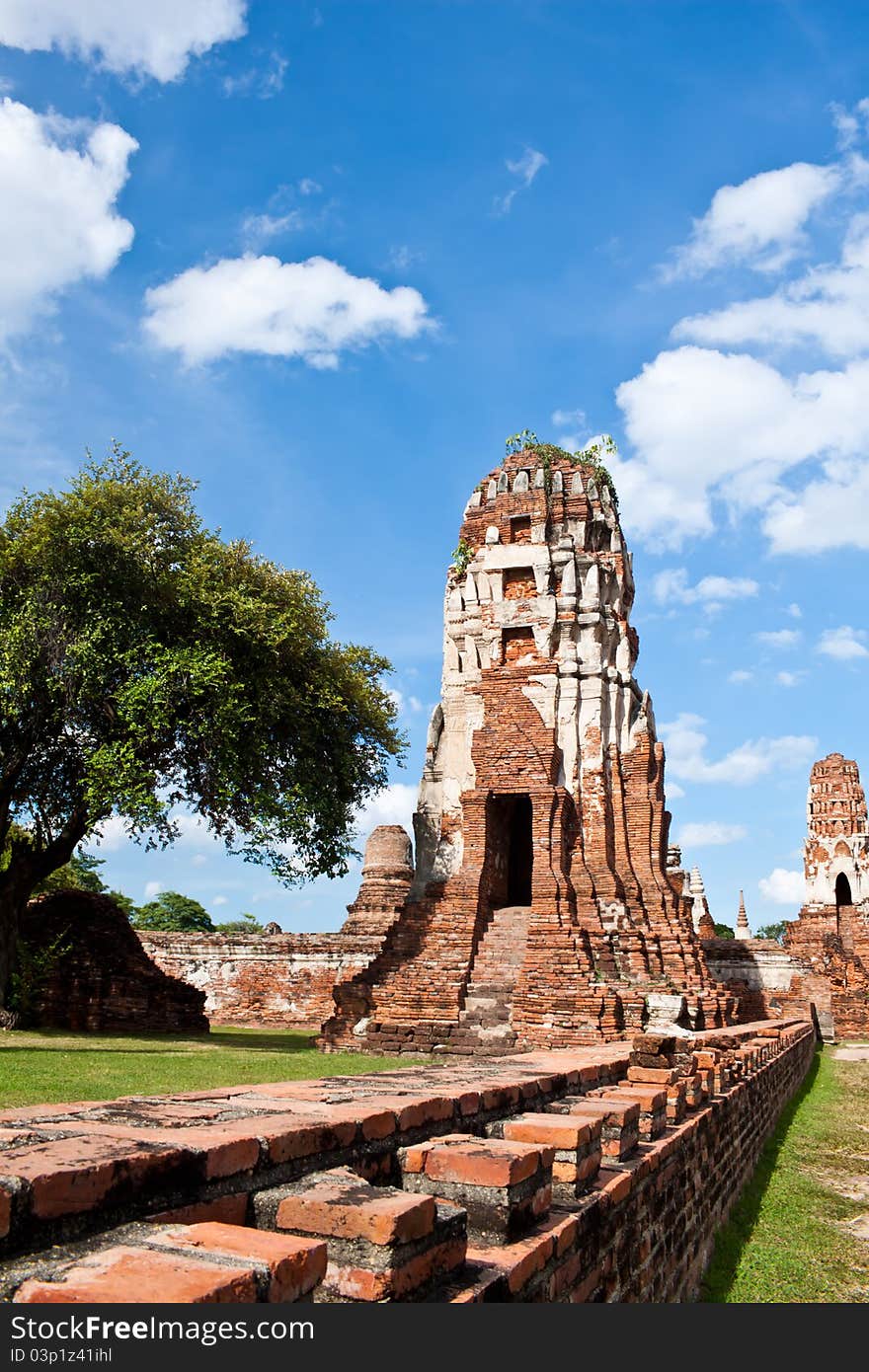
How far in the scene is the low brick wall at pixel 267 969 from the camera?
70.6 feet

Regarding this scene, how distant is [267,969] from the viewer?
72.2 ft

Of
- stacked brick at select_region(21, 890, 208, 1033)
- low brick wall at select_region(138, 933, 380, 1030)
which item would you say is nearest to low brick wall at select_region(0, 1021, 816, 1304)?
stacked brick at select_region(21, 890, 208, 1033)

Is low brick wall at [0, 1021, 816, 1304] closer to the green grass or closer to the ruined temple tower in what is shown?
the green grass

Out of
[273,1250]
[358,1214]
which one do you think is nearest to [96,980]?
[358,1214]

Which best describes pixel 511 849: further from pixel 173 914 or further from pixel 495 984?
pixel 173 914

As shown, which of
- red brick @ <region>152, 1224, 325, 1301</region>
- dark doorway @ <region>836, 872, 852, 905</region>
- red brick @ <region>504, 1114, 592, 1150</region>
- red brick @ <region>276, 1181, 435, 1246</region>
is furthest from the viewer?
dark doorway @ <region>836, 872, 852, 905</region>

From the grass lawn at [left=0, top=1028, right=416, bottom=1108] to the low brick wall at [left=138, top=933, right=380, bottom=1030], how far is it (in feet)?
19.0

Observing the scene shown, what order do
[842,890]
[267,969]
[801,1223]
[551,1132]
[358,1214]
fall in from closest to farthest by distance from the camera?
[358,1214]
[551,1132]
[801,1223]
[267,969]
[842,890]

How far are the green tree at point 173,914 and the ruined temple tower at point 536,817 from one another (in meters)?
37.5

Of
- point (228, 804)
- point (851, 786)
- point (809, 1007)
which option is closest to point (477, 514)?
point (228, 804)

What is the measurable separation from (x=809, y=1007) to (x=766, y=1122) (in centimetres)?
1405

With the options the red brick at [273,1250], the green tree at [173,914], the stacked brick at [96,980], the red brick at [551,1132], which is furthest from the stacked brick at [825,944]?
the green tree at [173,914]

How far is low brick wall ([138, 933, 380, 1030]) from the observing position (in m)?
21.5

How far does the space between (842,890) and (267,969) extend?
78.5 feet
